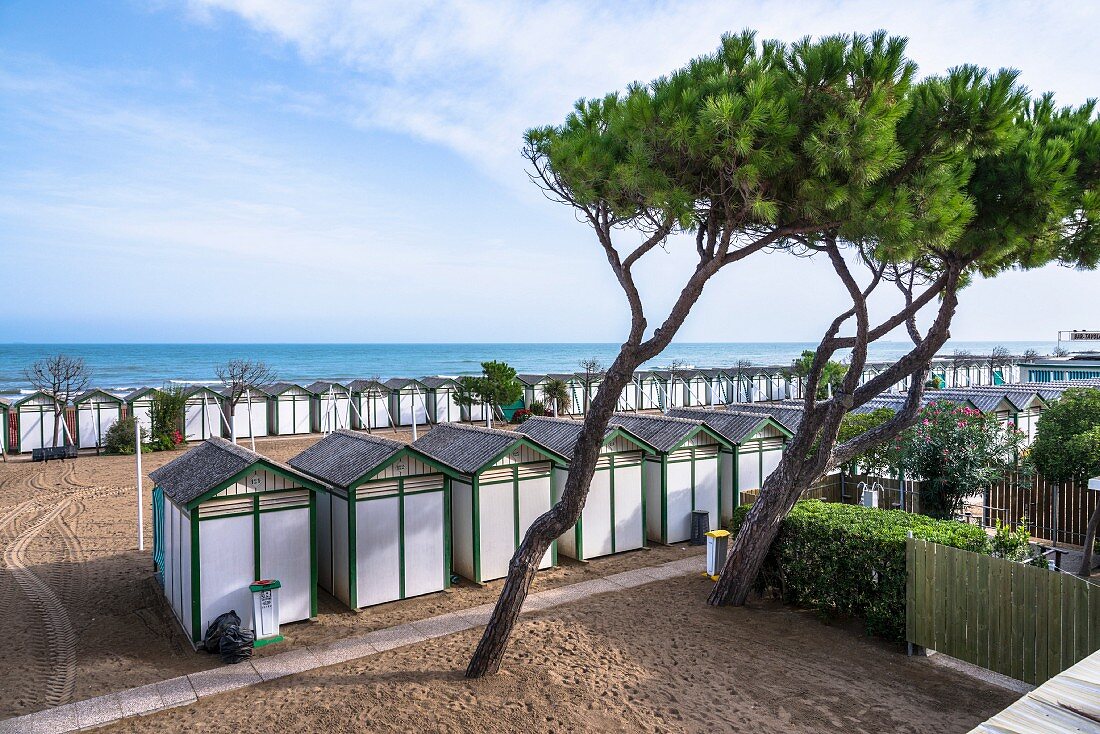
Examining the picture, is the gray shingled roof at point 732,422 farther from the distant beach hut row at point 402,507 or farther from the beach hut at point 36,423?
the beach hut at point 36,423

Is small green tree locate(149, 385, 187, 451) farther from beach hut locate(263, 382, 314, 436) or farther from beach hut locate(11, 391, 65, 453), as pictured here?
beach hut locate(263, 382, 314, 436)

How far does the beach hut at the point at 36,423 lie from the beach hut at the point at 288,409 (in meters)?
6.93

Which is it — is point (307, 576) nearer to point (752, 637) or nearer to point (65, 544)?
point (752, 637)

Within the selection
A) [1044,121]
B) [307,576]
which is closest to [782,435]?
[1044,121]

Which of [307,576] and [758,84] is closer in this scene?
[758,84]

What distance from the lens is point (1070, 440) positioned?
1220 centimetres

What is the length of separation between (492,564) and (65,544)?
27.8 ft

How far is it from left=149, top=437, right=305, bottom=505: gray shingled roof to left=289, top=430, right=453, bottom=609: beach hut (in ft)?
3.17

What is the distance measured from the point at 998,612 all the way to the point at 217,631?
8.91 metres

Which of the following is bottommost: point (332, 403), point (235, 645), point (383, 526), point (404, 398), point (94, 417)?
point (235, 645)

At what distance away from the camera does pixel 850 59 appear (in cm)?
764

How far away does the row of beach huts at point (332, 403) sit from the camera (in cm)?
2459

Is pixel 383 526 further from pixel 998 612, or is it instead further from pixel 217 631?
pixel 998 612

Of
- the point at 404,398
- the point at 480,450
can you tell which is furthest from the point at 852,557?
the point at 404,398
